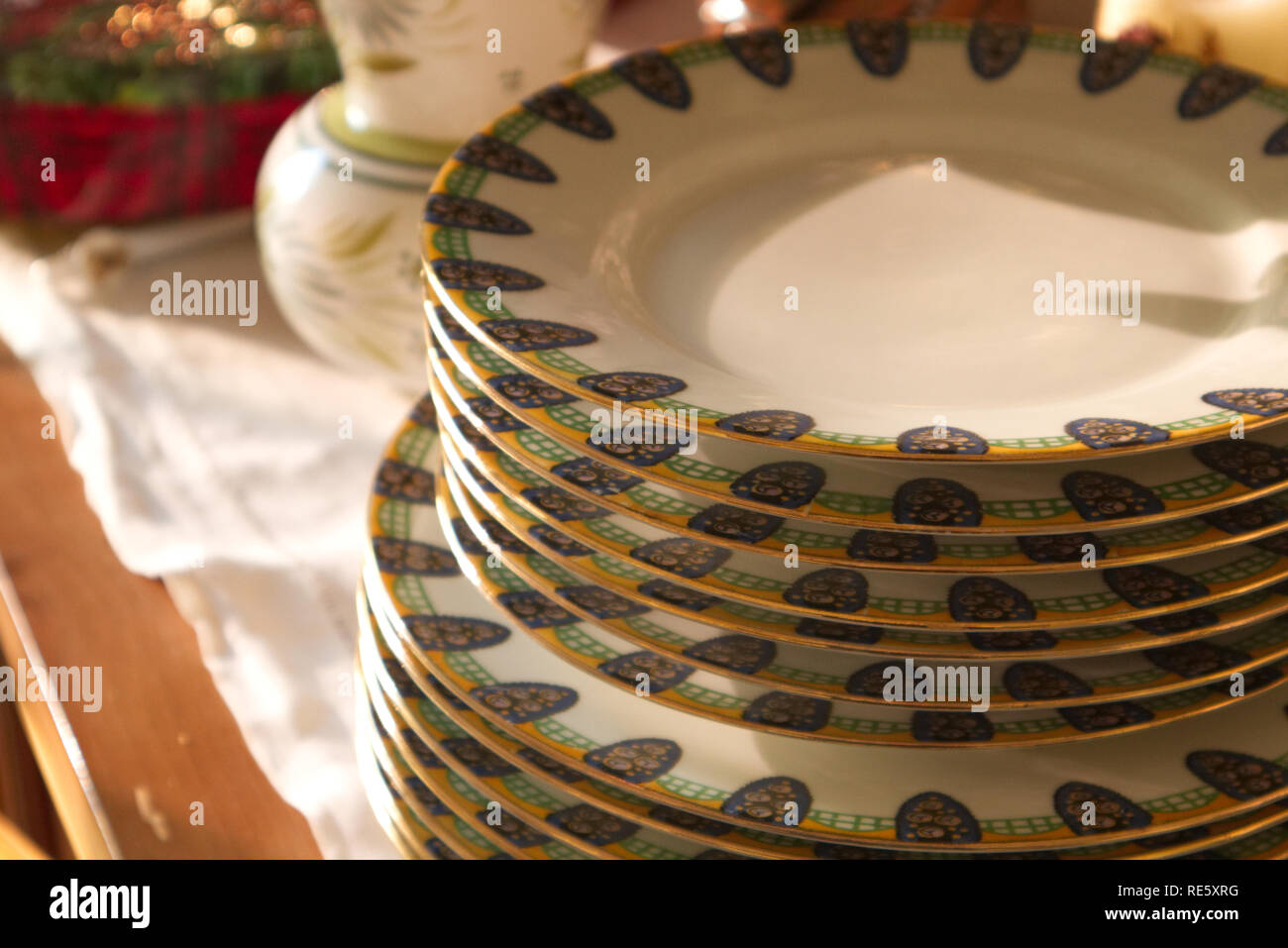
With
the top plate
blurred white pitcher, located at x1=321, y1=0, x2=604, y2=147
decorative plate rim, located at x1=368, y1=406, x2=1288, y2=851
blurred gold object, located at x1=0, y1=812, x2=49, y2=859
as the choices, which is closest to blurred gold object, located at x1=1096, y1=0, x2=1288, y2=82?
the top plate

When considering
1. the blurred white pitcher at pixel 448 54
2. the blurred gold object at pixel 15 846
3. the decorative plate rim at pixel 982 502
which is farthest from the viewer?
the blurred white pitcher at pixel 448 54

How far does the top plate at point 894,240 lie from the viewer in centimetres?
36

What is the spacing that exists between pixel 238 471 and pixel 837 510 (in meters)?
0.43

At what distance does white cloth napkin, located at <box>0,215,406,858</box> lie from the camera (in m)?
0.52

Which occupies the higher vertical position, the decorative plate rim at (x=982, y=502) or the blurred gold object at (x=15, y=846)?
the decorative plate rim at (x=982, y=502)

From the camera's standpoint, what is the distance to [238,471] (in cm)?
67

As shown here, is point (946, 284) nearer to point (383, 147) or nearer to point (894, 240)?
point (894, 240)

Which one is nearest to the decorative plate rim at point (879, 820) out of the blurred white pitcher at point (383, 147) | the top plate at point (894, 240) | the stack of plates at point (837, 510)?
the stack of plates at point (837, 510)

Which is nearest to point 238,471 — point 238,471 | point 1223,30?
point 238,471

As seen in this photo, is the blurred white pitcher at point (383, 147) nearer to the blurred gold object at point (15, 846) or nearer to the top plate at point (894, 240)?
the top plate at point (894, 240)

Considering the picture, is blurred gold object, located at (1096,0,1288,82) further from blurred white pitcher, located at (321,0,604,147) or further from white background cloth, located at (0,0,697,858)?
white background cloth, located at (0,0,697,858)
